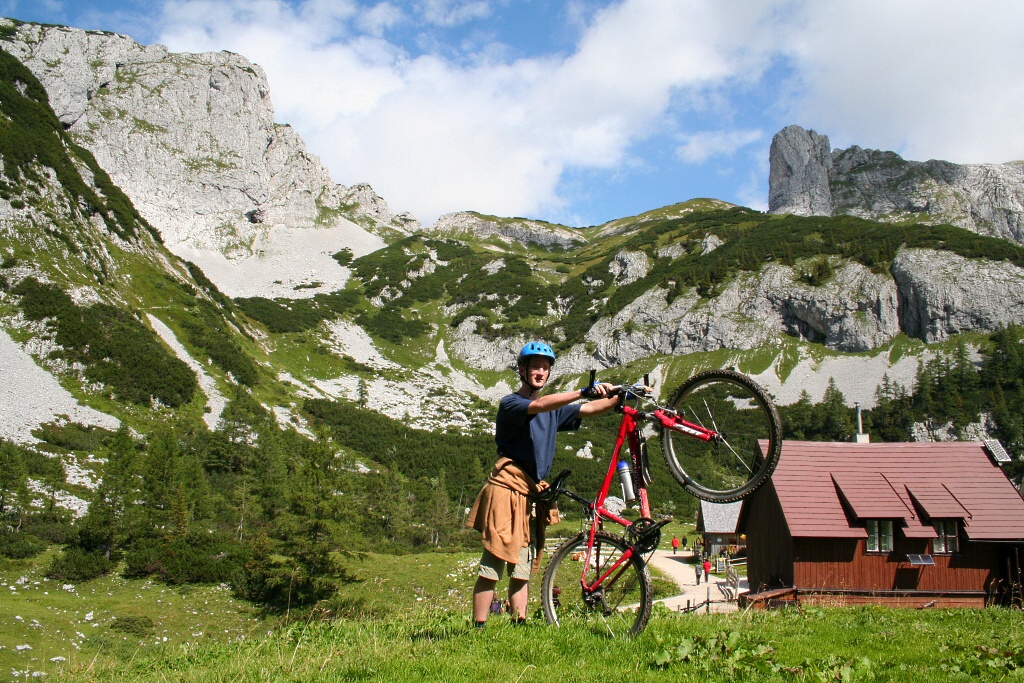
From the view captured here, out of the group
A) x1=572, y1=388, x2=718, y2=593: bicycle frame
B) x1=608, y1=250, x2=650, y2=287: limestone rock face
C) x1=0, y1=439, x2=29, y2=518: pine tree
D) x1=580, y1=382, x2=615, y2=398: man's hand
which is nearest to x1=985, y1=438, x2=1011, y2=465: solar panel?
x1=572, y1=388, x2=718, y2=593: bicycle frame

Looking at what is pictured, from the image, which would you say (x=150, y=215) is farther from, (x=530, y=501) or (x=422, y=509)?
(x=530, y=501)

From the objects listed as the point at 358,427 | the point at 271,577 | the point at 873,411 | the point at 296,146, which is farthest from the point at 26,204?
the point at 296,146

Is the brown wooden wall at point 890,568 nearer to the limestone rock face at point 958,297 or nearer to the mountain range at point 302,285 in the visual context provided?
the mountain range at point 302,285

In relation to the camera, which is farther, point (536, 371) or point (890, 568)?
point (890, 568)

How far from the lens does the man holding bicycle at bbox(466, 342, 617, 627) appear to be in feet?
18.2

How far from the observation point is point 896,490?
23969mm

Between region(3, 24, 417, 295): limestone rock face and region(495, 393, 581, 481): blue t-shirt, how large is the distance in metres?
146

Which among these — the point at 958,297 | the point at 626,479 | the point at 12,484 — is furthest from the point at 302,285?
the point at 626,479

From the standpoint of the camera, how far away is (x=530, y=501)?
227 inches

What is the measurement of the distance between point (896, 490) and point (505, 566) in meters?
24.2

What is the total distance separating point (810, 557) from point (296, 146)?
201052mm

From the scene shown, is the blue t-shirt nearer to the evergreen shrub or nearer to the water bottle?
the water bottle

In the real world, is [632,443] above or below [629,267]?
below

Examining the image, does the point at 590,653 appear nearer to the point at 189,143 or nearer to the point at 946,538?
the point at 946,538
